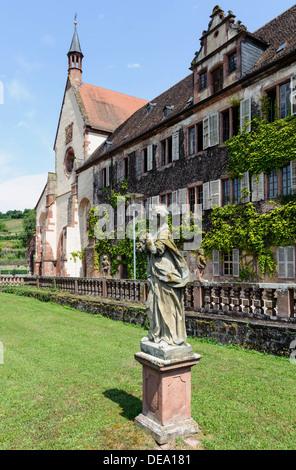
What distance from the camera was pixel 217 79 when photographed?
1708cm

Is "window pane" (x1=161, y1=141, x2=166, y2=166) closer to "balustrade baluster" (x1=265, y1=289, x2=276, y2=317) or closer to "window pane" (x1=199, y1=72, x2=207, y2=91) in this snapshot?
"window pane" (x1=199, y1=72, x2=207, y2=91)

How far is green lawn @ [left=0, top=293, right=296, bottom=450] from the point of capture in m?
4.17

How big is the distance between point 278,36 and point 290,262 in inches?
418

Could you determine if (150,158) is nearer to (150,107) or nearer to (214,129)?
(214,129)

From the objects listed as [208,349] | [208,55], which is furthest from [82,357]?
[208,55]

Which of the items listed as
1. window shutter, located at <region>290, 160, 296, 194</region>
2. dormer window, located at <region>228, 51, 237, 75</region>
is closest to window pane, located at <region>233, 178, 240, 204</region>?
window shutter, located at <region>290, 160, 296, 194</region>

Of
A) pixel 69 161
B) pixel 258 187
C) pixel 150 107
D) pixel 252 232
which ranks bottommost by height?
pixel 252 232

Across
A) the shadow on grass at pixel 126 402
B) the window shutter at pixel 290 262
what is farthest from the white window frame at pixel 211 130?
the shadow on grass at pixel 126 402

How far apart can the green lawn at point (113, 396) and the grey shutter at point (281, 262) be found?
20.4 feet

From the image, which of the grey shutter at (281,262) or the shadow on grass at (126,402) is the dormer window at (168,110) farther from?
the shadow on grass at (126,402)

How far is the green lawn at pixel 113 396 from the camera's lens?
417 cm

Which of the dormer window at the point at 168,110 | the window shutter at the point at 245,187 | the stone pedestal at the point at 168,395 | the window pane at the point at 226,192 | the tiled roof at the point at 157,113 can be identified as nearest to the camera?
the stone pedestal at the point at 168,395

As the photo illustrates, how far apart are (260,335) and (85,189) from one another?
2350 cm

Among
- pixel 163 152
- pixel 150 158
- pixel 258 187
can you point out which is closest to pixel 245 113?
pixel 258 187
